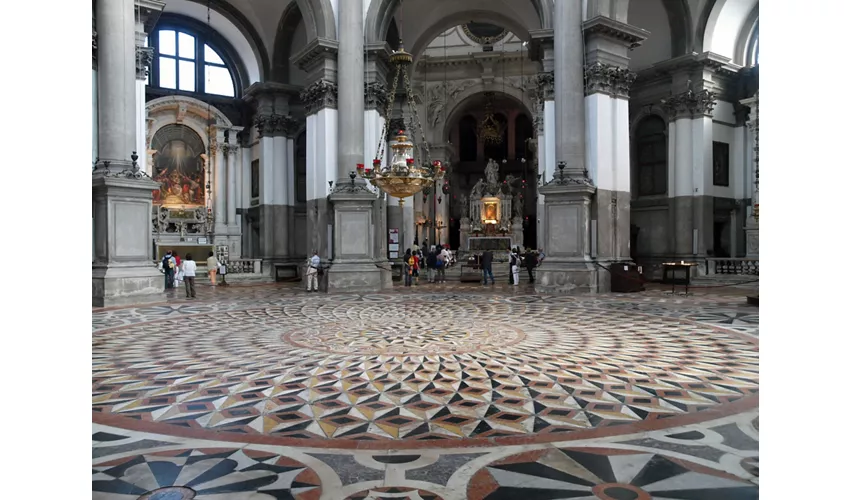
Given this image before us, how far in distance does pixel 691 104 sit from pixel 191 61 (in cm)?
2039

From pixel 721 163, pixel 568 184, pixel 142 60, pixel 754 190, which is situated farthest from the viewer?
pixel 721 163

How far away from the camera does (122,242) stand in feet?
37.9

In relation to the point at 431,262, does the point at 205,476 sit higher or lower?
lower

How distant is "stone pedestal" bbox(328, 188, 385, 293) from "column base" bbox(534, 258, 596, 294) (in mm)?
4727

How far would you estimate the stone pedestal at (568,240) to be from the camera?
13.9m

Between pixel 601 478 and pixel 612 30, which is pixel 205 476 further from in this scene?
pixel 612 30

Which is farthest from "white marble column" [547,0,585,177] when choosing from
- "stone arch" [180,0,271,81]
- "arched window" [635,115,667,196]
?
"stone arch" [180,0,271,81]

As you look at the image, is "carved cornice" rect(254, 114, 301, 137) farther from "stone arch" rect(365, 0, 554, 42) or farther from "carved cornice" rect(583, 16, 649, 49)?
"carved cornice" rect(583, 16, 649, 49)

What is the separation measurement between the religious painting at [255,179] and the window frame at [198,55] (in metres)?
3.29

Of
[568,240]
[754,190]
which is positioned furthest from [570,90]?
[754,190]

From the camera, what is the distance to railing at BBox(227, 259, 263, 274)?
20391mm
